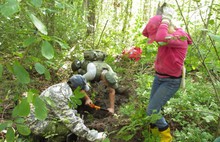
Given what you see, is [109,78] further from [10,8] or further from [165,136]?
[10,8]

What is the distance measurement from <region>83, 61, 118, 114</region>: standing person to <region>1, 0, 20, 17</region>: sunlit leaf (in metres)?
3.99

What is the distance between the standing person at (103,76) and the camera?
4.94 metres

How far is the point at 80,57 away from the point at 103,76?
152cm

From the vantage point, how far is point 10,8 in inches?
34.7

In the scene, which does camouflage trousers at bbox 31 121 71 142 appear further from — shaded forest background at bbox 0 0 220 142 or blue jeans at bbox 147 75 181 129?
blue jeans at bbox 147 75 181 129

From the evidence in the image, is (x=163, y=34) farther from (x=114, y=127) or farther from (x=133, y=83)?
(x=133, y=83)

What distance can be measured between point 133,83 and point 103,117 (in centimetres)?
146

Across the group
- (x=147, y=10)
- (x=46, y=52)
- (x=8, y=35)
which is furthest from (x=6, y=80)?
(x=147, y=10)

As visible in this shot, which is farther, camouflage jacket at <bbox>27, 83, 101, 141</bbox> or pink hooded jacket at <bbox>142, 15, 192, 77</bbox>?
camouflage jacket at <bbox>27, 83, 101, 141</bbox>

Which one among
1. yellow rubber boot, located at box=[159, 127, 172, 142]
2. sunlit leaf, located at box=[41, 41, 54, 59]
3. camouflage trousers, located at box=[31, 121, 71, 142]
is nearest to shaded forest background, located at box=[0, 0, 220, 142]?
sunlit leaf, located at box=[41, 41, 54, 59]

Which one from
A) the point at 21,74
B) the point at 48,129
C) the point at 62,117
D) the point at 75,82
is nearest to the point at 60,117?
the point at 62,117

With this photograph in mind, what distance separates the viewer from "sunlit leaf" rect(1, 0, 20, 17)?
875 mm

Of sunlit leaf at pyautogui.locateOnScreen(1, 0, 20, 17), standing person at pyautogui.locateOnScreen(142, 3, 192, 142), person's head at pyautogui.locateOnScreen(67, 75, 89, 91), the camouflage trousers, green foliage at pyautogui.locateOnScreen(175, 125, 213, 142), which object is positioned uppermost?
sunlit leaf at pyautogui.locateOnScreen(1, 0, 20, 17)

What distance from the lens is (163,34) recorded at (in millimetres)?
2887
